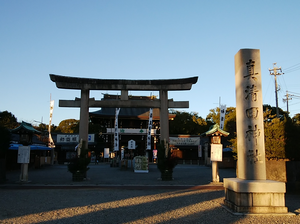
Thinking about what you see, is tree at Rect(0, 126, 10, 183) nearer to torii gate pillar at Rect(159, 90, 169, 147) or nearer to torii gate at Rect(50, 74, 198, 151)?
torii gate at Rect(50, 74, 198, 151)

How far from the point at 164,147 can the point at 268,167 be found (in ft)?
22.6

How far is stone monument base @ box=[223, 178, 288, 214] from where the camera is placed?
243 inches

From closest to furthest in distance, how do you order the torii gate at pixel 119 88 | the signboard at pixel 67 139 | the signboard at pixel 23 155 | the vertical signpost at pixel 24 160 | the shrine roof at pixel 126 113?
1. the vertical signpost at pixel 24 160
2. the signboard at pixel 23 155
3. the torii gate at pixel 119 88
4. the shrine roof at pixel 126 113
5. the signboard at pixel 67 139

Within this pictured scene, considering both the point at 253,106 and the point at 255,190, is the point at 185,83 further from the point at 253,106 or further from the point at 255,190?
the point at 255,190

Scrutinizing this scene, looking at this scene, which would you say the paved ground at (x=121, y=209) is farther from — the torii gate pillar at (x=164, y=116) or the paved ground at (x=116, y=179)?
the torii gate pillar at (x=164, y=116)

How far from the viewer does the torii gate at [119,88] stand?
15.6 metres

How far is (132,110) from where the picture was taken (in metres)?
39.2

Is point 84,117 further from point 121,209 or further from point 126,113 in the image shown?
point 126,113

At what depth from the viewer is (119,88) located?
16188mm

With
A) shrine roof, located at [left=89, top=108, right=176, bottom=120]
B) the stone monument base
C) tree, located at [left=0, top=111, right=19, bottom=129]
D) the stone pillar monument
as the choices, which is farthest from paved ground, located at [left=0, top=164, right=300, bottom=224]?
shrine roof, located at [left=89, top=108, right=176, bottom=120]

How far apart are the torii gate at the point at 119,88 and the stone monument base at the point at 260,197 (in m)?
9.89

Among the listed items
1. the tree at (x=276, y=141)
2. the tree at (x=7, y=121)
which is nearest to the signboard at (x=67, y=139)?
the tree at (x=7, y=121)

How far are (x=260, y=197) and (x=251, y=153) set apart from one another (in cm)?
106

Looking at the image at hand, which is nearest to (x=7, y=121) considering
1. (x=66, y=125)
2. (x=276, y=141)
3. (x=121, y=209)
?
(x=66, y=125)
